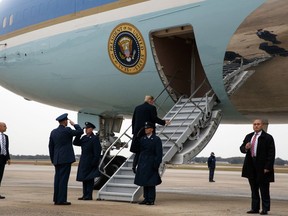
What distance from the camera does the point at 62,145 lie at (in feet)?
33.6

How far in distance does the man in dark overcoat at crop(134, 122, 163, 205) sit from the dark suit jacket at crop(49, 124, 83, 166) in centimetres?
127

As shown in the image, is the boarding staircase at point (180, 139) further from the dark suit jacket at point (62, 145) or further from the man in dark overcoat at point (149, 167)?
the dark suit jacket at point (62, 145)

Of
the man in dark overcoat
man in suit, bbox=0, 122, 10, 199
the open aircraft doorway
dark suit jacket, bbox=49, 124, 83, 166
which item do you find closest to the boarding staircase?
the man in dark overcoat

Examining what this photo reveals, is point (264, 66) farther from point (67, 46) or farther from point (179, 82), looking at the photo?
point (67, 46)

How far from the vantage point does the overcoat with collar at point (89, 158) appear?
1131 cm

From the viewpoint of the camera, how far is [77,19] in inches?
521

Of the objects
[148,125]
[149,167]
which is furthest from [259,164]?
[148,125]

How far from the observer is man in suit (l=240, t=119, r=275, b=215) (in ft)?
29.0

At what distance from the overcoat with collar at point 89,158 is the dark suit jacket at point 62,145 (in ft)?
3.31

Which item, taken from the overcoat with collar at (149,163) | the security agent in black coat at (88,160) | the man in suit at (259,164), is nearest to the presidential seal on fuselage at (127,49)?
the security agent in black coat at (88,160)

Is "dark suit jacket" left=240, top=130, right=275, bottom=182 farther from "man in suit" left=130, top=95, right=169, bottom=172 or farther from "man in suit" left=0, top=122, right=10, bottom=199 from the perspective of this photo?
"man in suit" left=0, top=122, right=10, bottom=199

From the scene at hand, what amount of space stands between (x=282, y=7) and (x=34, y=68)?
757 centimetres

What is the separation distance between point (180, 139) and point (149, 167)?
1.23 metres

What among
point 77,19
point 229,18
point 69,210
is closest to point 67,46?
point 77,19
